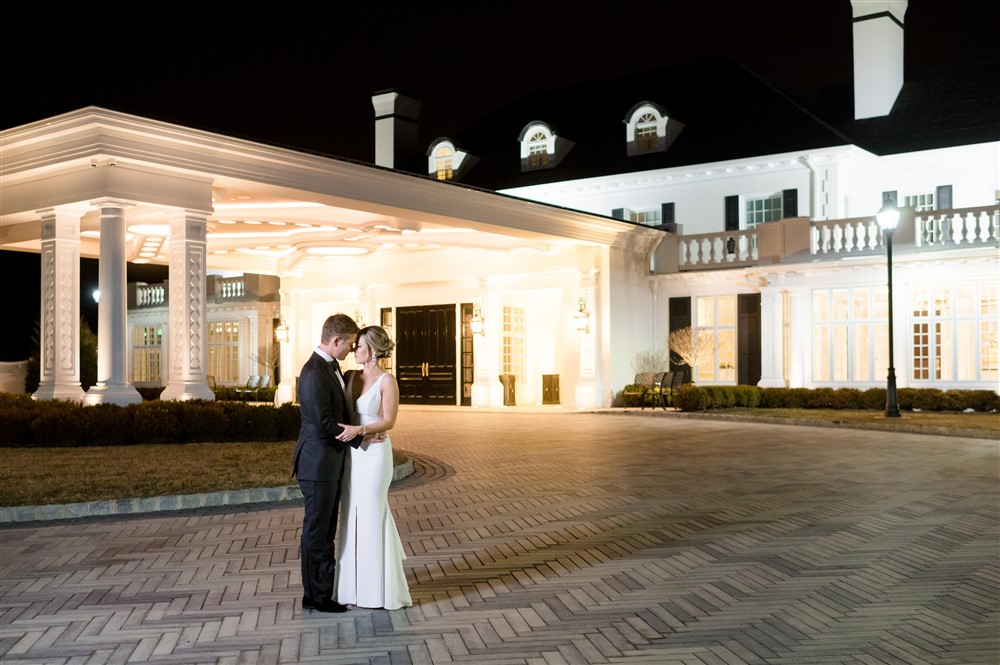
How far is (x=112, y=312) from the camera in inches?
650

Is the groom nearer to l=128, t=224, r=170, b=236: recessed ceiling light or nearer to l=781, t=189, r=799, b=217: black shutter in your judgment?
l=128, t=224, r=170, b=236: recessed ceiling light

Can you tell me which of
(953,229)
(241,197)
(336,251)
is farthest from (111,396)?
(953,229)

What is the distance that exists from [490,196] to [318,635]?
59.0ft

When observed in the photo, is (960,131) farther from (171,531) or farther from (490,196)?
(171,531)

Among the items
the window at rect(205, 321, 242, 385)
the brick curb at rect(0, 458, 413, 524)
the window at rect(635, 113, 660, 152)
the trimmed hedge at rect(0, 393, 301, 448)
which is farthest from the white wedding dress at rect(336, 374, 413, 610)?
the window at rect(205, 321, 242, 385)

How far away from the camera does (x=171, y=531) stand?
8.95m

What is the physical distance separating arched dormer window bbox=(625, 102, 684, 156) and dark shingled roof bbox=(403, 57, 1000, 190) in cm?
34

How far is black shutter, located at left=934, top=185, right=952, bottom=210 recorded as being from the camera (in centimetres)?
2995

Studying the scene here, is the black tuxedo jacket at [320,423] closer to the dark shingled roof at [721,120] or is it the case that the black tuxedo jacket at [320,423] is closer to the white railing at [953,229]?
the white railing at [953,229]

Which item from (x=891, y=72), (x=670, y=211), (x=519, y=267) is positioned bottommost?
(x=519, y=267)

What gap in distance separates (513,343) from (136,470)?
63.0 ft

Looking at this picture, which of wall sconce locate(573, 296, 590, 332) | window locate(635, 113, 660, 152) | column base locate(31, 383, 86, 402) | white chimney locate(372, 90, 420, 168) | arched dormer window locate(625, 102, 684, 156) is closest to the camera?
column base locate(31, 383, 86, 402)

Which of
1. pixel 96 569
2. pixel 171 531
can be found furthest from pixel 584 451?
pixel 96 569

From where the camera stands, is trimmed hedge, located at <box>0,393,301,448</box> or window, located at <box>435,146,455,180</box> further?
window, located at <box>435,146,455,180</box>
